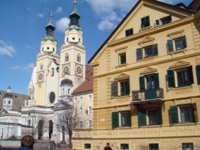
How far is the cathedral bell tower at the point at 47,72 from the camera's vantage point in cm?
7825

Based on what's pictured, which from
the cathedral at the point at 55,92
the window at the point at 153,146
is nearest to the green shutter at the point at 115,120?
the window at the point at 153,146

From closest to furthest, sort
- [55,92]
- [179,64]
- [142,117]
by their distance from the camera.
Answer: [179,64], [142,117], [55,92]

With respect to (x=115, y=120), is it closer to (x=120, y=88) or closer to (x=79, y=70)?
(x=120, y=88)

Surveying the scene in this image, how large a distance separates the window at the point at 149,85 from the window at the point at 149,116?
1465 millimetres

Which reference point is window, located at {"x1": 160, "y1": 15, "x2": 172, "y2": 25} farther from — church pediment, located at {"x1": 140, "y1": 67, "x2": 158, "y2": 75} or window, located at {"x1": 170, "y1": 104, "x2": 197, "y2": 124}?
window, located at {"x1": 170, "y1": 104, "x2": 197, "y2": 124}

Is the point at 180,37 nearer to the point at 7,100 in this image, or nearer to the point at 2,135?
the point at 2,135

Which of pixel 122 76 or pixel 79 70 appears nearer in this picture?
pixel 122 76

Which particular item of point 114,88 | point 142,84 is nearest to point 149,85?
point 142,84

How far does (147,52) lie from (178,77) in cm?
422

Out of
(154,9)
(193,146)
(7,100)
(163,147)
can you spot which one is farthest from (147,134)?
(7,100)

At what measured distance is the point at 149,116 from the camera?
72.9ft

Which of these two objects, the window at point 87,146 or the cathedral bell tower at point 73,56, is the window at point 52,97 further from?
the window at point 87,146

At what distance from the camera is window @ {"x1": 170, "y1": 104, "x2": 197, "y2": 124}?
774 inches

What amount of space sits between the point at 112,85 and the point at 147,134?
20.6ft
